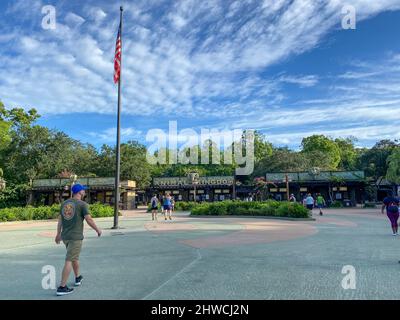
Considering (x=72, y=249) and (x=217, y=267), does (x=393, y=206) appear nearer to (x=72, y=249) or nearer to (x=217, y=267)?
(x=217, y=267)

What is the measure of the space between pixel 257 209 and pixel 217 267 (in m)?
16.9

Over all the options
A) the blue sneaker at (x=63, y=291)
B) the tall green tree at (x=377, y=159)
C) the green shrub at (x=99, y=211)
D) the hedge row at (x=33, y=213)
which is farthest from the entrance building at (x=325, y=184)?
the blue sneaker at (x=63, y=291)

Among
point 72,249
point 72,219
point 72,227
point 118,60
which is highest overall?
point 118,60

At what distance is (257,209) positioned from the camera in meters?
24.1

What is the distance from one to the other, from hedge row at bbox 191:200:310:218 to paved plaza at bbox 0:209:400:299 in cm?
846

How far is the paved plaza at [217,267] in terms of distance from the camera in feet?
18.5

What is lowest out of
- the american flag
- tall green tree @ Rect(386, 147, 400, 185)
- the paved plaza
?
the paved plaza

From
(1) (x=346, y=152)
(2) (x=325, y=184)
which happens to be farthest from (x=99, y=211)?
(1) (x=346, y=152)

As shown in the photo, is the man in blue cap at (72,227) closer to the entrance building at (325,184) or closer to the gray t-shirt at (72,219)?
the gray t-shirt at (72,219)

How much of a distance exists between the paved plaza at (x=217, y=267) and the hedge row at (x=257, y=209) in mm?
8459

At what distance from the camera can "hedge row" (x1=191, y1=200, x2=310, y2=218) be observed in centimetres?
2094

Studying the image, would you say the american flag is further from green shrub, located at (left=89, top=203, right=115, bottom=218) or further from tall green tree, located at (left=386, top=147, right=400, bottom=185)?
tall green tree, located at (left=386, top=147, right=400, bottom=185)

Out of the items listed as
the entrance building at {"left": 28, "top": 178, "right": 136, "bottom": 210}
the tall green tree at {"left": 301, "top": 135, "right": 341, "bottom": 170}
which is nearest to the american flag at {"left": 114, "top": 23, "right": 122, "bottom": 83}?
the entrance building at {"left": 28, "top": 178, "right": 136, "bottom": 210}
